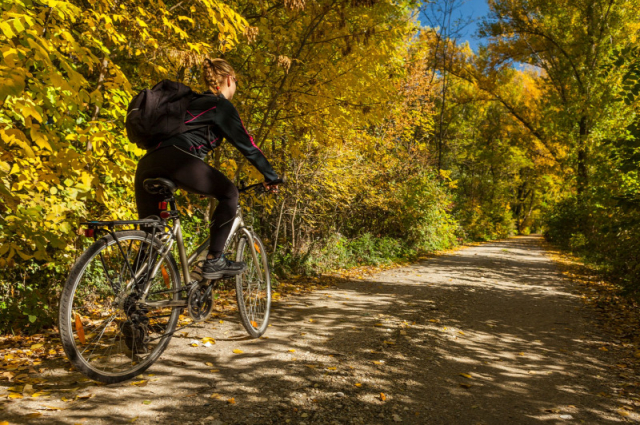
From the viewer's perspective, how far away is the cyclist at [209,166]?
9.50 feet

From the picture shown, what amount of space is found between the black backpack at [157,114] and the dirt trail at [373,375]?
165 centimetres

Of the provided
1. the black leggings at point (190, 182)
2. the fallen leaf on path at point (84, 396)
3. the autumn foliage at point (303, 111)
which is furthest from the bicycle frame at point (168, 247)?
the autumn foliage at point (303, 111)

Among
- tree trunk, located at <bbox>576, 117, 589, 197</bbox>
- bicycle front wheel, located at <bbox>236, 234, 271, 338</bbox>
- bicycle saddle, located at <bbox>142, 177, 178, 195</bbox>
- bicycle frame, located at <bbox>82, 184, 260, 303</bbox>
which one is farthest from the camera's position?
tree trunk, located at <bbox>576, 117, 589, 197</bbox>

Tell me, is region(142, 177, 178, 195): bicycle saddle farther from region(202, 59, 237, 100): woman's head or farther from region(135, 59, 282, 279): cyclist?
region(202, 59, 237, 100): woman's head

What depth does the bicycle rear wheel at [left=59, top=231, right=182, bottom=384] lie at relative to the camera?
2.51 metres

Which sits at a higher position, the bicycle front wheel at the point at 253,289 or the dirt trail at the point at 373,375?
the bicycle front wheel at the point at 253,289

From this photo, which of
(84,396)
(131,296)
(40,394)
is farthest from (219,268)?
(40,394)

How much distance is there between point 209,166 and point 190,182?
198 millimetres

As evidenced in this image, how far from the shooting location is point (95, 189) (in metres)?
3.95

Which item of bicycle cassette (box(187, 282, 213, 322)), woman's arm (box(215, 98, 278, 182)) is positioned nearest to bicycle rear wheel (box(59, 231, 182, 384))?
bicycle cassette (box(187, 282, 213, 322))

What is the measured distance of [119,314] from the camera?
2.71 meters

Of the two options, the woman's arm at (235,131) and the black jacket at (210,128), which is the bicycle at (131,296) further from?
the woman's arm at (235,131)

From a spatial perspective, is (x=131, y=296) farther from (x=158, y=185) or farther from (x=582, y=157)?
(x=582, y=157)

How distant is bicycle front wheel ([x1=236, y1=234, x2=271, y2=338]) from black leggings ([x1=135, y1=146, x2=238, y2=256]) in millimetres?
534
